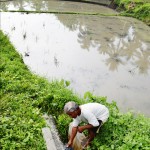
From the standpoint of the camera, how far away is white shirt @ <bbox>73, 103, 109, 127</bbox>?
4738mm

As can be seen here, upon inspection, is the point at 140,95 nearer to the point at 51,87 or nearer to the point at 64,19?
the point at 51,87

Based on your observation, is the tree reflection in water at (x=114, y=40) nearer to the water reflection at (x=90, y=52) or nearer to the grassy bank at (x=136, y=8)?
the water reflection at (x=90, y=52)

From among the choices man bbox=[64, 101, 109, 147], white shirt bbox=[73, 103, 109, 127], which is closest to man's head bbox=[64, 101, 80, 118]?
man bbox=[64, 101, 109, 147]

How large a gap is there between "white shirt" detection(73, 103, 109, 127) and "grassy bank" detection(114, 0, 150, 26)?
14.9m

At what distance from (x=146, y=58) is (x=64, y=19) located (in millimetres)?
7935

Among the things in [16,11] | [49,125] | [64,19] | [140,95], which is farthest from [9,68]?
[16,11]

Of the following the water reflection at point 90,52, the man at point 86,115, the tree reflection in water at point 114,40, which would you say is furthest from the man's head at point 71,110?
the tree reflection in water at point 114,40

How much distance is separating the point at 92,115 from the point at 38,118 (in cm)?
171

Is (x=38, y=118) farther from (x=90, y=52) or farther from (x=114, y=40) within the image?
(x=114, y=40)

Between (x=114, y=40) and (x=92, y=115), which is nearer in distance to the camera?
(x=92, y=115)

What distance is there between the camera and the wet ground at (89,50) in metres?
8.89

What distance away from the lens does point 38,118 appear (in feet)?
19.9

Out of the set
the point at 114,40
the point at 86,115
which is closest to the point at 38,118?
the point at 86,115

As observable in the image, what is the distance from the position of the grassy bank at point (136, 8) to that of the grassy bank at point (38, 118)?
1332 centimetres
